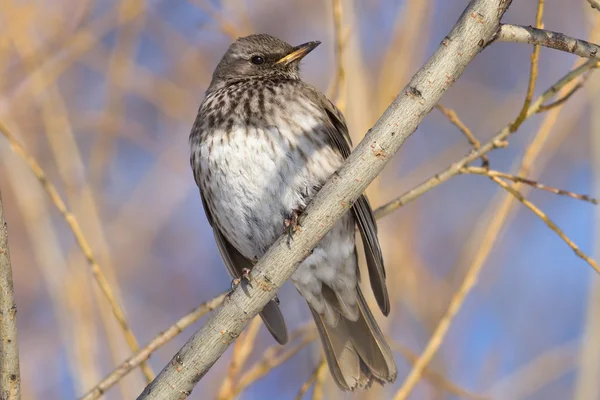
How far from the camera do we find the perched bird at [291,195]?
395 centimetres

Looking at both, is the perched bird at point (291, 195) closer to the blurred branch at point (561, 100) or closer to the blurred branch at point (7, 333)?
the blurred branch at point (561, 100)

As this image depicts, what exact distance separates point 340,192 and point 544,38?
0.85 metres

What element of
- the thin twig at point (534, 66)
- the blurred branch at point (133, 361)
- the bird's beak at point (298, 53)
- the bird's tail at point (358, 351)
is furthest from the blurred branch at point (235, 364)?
the bird's beak at point (298, 53)

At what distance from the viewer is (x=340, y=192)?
2.71m

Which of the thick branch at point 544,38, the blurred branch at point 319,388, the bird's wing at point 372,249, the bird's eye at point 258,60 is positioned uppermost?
the bird's eye at point 258,60

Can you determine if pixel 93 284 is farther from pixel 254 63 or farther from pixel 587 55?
pixel 587 55

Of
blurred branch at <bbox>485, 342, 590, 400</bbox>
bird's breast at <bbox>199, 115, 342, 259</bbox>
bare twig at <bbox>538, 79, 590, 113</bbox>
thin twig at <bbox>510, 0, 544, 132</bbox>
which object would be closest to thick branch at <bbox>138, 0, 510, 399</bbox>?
thin twig at <bbox>510, 0, 544, 132</bbox>

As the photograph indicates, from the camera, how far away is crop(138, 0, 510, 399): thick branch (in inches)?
99.2

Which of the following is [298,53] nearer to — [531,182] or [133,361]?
[531,182]

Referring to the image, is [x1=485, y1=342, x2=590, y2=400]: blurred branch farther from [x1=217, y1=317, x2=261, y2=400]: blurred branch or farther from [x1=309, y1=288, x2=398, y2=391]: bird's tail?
[x1=217, y1=317, x2=261, y2=400]: blurred branch

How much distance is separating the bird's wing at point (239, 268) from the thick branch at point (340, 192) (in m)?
1.02

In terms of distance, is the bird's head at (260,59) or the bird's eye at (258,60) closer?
the bird's head at (260,59)

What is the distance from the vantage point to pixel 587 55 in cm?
263

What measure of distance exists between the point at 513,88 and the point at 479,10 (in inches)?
193
